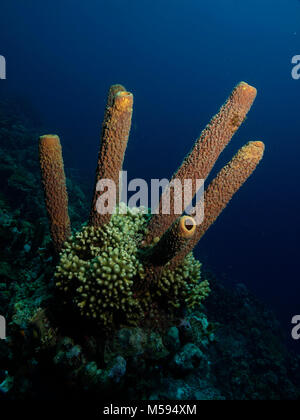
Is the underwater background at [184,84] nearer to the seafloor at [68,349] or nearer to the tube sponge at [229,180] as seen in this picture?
the seafloor at [68,349]

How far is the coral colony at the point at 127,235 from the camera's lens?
262cm

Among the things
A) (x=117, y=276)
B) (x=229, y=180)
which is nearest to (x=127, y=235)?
(x=117, y=276)

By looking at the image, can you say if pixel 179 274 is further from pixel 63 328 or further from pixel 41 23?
pixel 41 23

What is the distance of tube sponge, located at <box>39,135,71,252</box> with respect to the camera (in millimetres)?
2848

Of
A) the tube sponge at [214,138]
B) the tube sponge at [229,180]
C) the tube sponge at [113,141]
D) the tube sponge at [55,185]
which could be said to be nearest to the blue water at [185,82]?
the tube sponge at [55,185]

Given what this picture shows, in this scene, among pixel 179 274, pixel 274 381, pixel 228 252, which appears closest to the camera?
pixel 179 274

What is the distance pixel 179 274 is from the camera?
3133 mm

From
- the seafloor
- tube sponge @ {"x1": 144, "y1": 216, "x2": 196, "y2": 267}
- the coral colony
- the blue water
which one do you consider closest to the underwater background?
the blue water

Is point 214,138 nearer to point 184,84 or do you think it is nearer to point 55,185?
point 55,185

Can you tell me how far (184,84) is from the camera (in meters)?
140

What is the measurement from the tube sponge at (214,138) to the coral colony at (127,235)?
0.4 inches

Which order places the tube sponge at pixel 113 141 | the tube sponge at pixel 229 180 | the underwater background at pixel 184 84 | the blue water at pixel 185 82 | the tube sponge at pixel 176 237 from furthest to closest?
the blue water at pixel 185 82
the underwater background at pixel 184 84
the tube sponge at pixel 229 180
the tube sponge at pixel 113 141
the tube sponge at pixel 176 237
